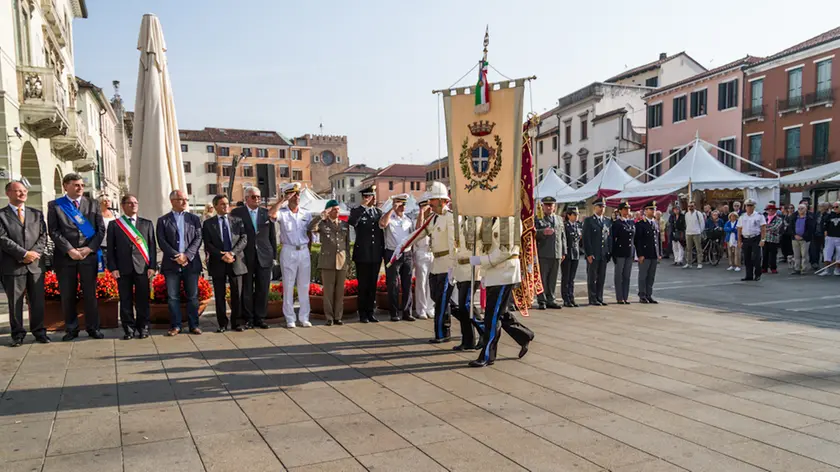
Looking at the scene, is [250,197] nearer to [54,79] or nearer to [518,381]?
[518,381]

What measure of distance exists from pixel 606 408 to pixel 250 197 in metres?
5.63

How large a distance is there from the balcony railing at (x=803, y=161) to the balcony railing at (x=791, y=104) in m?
2.54

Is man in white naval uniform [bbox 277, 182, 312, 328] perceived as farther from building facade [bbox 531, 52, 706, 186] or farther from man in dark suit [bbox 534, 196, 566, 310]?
building facade [bbox 531, 52, 706, 186]

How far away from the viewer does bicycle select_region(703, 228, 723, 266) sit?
18297mm

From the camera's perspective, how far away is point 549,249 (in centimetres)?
1018

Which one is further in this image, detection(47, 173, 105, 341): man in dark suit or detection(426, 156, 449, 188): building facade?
detection(426, 156, 449, 188): building facade

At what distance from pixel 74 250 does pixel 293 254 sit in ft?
9.05

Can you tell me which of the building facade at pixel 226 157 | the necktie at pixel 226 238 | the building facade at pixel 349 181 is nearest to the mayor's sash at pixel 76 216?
the necktie at pixel 226 238

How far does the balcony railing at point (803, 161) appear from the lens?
28484mm

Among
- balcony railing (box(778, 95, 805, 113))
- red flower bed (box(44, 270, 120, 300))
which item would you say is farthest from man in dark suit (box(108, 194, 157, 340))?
balcony railing (box(778, 95, 805, 113))

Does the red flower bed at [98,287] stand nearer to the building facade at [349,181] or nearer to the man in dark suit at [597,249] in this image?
the man in dark suit at [597,249]

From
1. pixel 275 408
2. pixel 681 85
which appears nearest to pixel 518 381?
Result: pixel 275 408

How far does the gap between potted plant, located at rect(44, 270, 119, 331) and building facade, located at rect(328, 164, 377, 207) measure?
92.2 meters

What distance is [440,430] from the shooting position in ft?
13.5
